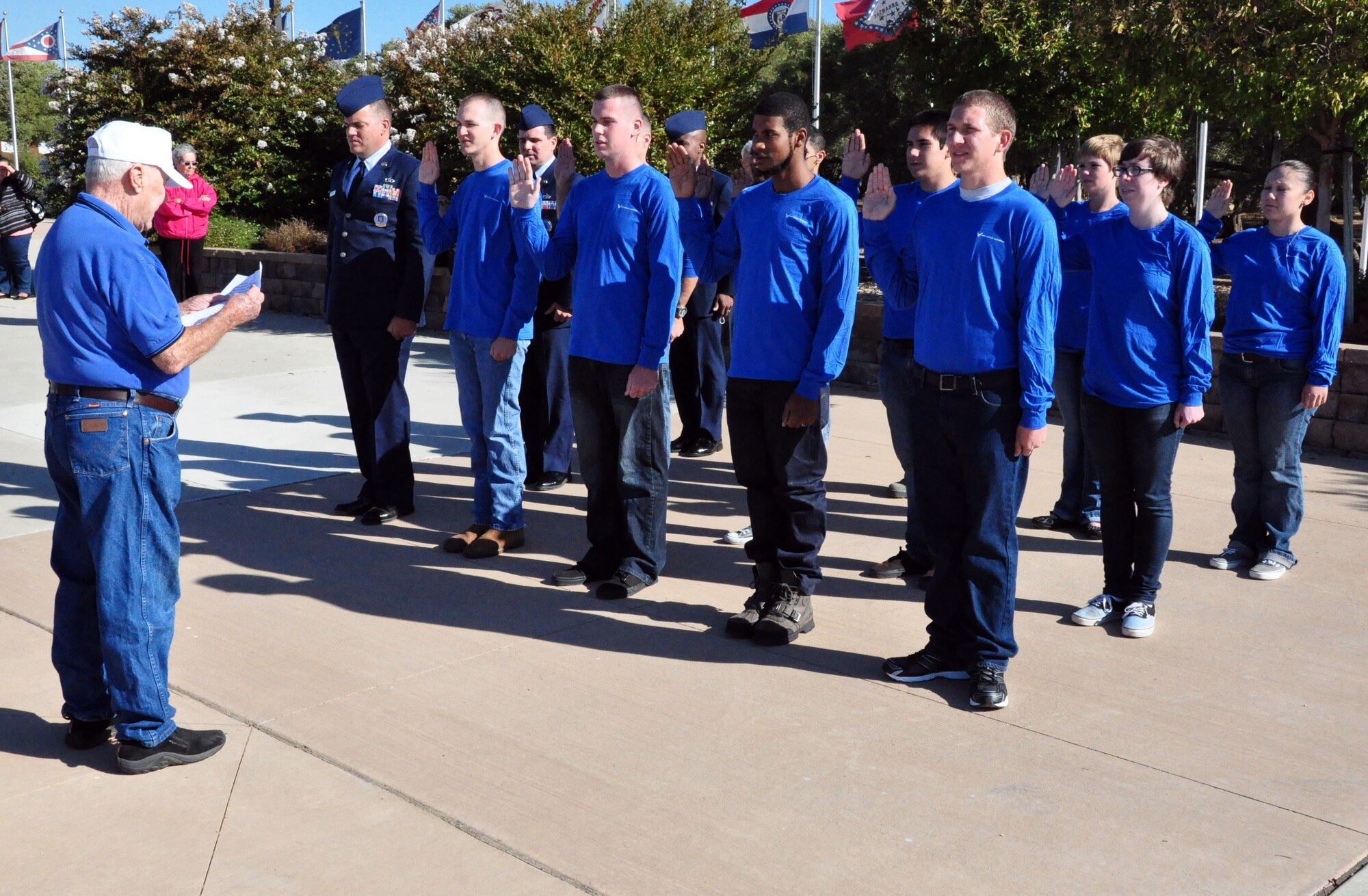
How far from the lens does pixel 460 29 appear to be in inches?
627

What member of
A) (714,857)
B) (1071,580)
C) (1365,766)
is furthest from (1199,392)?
(714,857)

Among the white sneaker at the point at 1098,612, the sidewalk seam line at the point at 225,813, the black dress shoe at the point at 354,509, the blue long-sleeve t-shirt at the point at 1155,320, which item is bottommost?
the sidewalk seam line at the point at 225,813

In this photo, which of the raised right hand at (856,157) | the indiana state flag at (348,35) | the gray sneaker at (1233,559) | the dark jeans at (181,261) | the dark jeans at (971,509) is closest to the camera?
the dark jeans at (971,509)

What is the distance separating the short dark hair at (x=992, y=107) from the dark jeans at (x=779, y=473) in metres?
1.11

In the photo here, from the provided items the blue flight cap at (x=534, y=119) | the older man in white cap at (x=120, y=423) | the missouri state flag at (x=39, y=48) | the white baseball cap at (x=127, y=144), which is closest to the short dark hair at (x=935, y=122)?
the blue flight cap at (x=534, y=119)

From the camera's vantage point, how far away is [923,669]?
4293 mm

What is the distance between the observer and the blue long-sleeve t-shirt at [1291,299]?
533cm

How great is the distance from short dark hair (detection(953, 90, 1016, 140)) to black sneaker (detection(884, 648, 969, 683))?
69.1 inches

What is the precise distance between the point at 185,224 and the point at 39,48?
3233 centimetres

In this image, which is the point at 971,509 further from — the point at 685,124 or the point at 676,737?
the point at 685,124

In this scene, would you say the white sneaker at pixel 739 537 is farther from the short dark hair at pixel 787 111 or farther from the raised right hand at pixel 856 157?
the short dark hair at pixel 787 111

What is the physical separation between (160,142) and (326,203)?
48.1 feet

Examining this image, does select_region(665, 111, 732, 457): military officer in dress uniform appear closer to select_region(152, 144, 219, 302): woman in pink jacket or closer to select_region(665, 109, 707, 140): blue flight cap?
select_region(665, 109, 707, 140): blue flight cap

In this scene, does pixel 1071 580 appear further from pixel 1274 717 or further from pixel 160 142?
pixel 160 142
